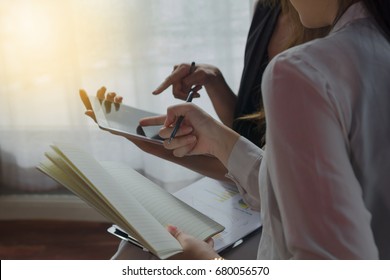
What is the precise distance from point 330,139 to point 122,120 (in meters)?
0.58

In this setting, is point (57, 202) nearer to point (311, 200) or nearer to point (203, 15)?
point (203, 15)

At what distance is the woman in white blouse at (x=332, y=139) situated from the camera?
1.44 ft

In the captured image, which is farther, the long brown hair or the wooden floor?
the wooden floor

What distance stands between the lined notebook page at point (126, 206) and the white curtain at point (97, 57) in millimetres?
1078

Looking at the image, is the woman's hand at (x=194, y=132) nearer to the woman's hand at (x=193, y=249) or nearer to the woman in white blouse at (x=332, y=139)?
the woman's hand at (x=193, y=249)

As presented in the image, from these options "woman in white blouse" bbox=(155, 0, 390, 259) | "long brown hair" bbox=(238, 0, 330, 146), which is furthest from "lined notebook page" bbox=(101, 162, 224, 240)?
"long brown hair" bbox=(238, 0, 330, 146)

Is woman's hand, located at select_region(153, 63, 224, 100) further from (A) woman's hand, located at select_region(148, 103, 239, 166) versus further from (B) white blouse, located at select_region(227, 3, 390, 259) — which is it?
(B) white blouse, located at select_region(227, 3, 390, 259)

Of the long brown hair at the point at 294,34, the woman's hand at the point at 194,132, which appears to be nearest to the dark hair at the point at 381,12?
the long brown hair at the point at 294,34

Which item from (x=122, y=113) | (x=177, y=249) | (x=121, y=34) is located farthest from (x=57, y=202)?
(x=177, y=249)

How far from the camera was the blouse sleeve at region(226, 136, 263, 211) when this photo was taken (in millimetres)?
767

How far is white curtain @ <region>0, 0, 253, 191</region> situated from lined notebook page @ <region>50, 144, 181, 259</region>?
1078 mm

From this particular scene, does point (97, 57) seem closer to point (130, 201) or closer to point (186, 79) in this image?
point (186, 79)

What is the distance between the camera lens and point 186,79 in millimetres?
1151

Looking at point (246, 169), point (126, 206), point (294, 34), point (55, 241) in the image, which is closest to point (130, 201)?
point (126, 206)
